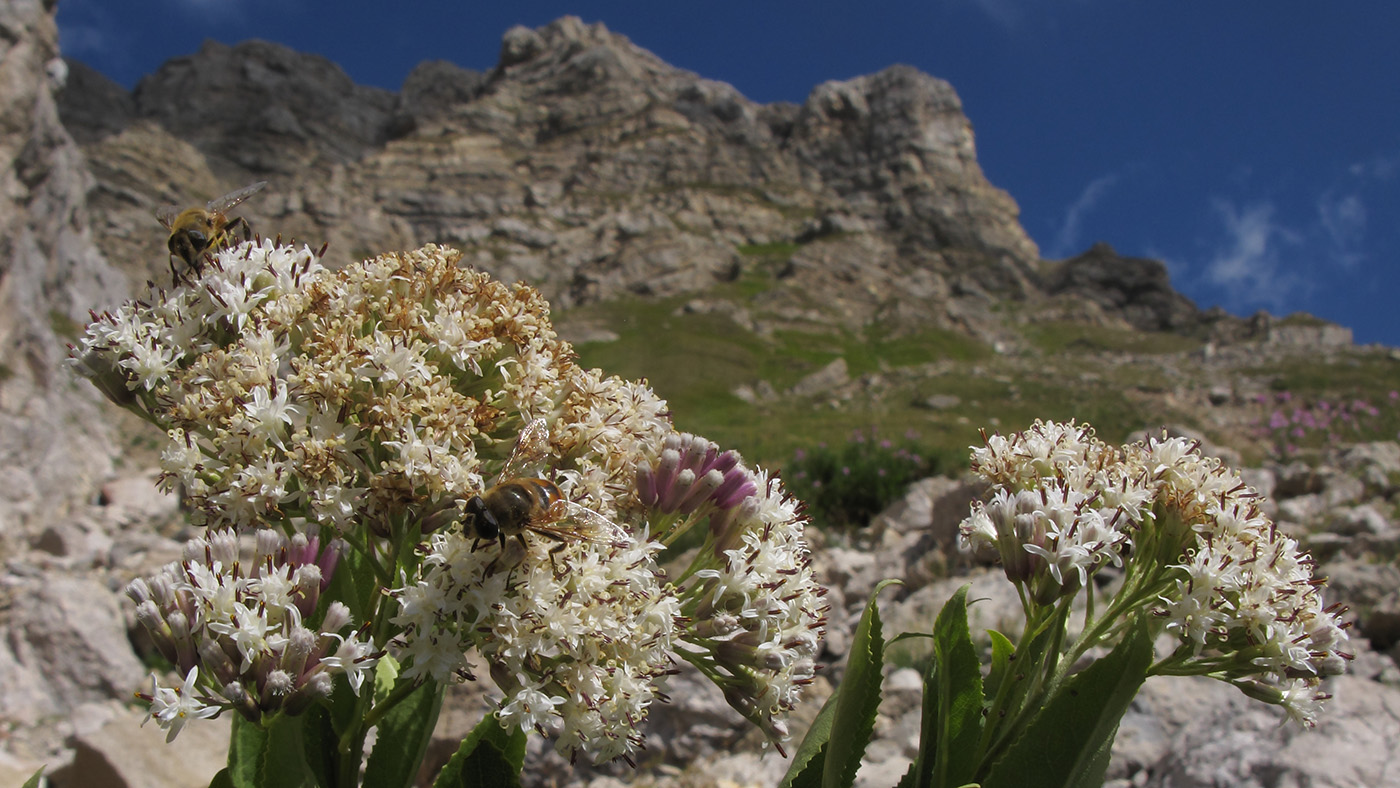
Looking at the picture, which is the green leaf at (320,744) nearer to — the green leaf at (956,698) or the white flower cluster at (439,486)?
the white flower cluster at (439,486)

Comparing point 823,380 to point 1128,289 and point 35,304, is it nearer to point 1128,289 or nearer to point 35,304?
point 35,304

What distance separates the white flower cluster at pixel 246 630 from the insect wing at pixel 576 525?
1.57 feet

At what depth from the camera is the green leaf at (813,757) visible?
224cm

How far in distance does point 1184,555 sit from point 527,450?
185cm

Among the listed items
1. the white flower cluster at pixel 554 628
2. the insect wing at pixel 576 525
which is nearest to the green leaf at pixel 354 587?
the white flower cluster at pixel 554 628

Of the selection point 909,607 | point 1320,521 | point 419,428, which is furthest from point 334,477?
point 1320,521

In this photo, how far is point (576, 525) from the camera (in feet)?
6.72

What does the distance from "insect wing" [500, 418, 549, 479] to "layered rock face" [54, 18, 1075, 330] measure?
83.3 meters

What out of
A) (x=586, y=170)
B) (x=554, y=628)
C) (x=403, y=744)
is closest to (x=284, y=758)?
Result: (x=403, y=744)

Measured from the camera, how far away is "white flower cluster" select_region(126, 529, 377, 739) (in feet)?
5.71

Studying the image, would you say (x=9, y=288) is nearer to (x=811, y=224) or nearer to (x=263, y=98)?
(x=811, y=224)

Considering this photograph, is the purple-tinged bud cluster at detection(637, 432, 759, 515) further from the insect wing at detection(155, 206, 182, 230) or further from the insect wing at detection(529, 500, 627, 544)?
the insect wing at detection(155, 206, 182, 230)

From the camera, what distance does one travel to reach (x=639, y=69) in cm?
15725

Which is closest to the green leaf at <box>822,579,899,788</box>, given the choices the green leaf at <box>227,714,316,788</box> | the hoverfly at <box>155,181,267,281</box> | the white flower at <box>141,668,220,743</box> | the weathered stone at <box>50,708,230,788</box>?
the green leaf at <box>227,714,316,788</box>
